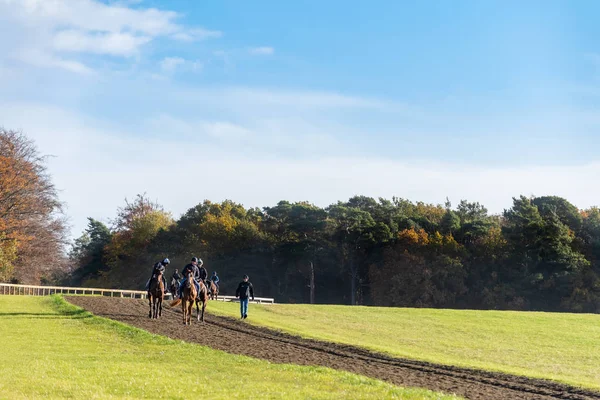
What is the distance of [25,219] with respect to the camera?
6338 centimetres

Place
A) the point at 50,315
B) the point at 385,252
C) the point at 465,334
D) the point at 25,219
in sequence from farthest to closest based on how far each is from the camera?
the point at 385,252 < the point at 25,219 < the point at 465,334 < the point at 50,315

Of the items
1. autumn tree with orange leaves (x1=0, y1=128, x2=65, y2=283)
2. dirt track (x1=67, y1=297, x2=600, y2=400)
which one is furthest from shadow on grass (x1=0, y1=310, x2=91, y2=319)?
autumn tree with orange leaves (x1=0, y1=128, x2=65, y2=283)

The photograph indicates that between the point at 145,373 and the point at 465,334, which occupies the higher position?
the point at 145,373

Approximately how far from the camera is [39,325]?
30.6 m

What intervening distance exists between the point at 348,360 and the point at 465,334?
18.2 meters

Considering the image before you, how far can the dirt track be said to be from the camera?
701 inches

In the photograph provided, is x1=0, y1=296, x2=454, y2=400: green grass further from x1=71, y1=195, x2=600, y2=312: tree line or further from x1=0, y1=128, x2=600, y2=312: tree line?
x1=71, y1=195, x2=600, y2=312: tree line

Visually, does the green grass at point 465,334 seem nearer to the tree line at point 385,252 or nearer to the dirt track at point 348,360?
the dirt track at point 348,360

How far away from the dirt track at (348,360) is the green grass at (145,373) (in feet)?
5.63

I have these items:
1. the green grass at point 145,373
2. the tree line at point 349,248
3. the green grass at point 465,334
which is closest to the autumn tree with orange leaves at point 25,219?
the tree line at point 349,248

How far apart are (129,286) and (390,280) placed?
33.4 metres

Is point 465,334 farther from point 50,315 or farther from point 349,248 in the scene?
point 349,248

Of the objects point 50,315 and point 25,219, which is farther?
point 25,219

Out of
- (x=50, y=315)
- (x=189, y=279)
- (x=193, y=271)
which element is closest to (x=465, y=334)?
(x=193, y=271)
